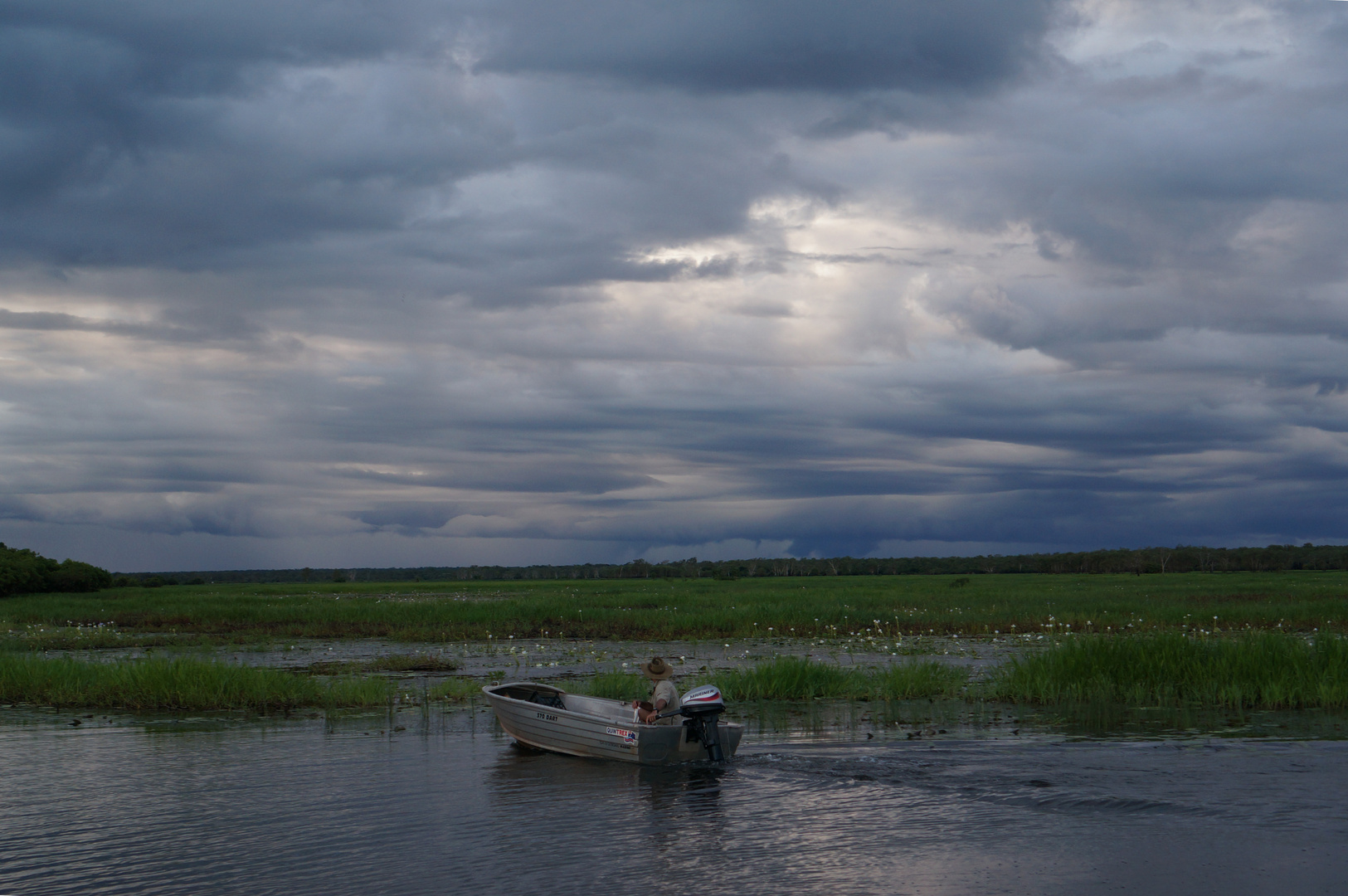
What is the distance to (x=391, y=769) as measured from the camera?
51.7ft

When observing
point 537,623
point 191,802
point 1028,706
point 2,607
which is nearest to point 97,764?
point 191,802

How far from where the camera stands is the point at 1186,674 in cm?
2178

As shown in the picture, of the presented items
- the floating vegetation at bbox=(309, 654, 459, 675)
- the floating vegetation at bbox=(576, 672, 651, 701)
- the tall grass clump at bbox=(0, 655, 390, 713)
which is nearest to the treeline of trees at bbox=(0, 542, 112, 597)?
the floating vegetation at bbox=(309, 654, 459, 675)

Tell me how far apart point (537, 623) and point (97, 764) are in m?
29.4

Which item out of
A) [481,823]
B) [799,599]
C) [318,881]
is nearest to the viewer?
[318,881]

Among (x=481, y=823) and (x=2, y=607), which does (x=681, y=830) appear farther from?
(x=2, y=607)

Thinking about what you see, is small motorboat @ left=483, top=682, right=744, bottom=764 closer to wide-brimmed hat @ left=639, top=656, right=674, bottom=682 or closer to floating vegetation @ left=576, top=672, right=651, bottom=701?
wide-brimmed hat @ left=639, top=656, right=674, bottom=682

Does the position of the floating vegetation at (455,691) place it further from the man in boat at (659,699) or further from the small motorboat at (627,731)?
the man in boat at (659,699)

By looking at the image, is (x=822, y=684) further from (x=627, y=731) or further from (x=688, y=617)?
(x=688, y=617)

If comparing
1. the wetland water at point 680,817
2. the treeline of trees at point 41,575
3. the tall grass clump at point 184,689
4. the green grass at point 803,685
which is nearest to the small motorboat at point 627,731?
the wetland water at point 680,817

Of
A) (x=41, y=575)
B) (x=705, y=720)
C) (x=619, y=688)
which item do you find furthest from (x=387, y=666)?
(x=41, y=575)

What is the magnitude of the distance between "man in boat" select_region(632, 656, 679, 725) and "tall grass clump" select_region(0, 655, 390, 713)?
7.49 m

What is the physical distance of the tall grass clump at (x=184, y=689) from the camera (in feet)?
70.0

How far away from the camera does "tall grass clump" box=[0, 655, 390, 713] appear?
840 inches
